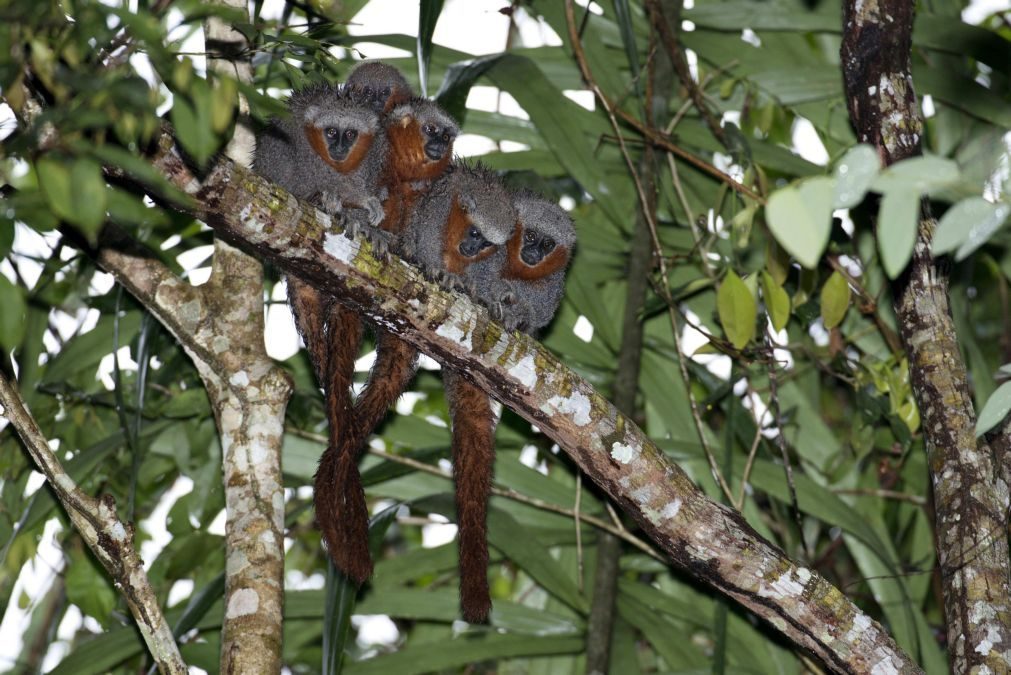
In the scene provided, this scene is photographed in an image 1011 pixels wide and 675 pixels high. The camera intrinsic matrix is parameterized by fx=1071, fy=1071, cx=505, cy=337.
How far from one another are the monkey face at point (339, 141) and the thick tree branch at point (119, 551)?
1.44m

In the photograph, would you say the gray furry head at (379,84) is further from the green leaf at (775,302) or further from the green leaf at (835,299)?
the green leaf at (835,299)

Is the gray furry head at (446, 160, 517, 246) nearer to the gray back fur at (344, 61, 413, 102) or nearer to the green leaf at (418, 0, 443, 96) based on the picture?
the gray back fur at (344, 61, 413, 102)

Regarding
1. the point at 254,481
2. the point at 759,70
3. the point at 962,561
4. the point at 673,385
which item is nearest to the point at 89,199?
the point at 254,481

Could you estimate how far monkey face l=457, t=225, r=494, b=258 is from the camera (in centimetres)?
378

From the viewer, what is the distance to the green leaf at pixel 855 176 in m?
1.31

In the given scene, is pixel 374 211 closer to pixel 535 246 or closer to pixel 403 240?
pixel 403 240

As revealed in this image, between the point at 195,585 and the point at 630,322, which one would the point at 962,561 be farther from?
the point at 195,585

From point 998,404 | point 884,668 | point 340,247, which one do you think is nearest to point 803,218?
point 998,404

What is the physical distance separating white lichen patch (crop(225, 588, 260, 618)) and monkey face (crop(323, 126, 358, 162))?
1507 mm

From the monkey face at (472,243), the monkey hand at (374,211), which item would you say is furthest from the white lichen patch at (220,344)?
the monkey face at (472,243)

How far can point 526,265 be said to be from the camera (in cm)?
391

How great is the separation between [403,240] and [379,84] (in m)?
0.62

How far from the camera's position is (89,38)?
1577 mm

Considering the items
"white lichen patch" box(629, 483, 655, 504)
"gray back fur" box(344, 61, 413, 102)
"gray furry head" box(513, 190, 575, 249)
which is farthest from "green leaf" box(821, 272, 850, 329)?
"gray back fur" box(344, 61, 413, 102)
